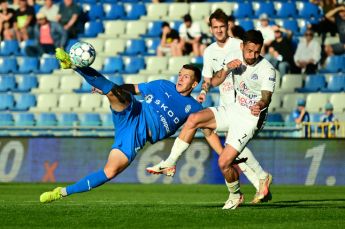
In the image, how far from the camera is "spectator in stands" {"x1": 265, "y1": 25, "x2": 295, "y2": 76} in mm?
24469

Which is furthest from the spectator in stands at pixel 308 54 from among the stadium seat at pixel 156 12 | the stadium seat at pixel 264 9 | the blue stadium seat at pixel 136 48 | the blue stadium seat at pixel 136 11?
the blue stadium seat at pixel 136 11

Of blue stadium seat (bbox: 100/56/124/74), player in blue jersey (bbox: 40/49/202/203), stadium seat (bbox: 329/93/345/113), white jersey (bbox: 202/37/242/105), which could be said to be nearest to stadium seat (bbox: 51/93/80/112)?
blue stadium seat (bbox: 100/56/124/74)

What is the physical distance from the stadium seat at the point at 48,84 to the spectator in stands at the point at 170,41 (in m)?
3.04

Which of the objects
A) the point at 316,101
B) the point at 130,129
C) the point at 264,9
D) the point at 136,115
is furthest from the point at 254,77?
the point at 264,9

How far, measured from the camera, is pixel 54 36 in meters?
27.7

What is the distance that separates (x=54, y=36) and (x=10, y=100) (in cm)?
242

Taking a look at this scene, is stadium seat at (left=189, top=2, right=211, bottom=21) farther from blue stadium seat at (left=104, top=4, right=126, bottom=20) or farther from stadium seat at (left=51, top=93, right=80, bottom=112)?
stadium seat at (left=51, top=93, right=80, bottom=112)

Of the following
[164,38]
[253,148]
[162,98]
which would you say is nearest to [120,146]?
[162,98]

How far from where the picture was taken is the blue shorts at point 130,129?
12422 millimetres

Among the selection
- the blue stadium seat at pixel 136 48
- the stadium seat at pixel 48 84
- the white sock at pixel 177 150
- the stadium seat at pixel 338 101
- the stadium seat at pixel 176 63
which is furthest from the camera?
the blue stadium seat at pixel 136 48

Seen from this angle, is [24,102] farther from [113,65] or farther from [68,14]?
[68,14]

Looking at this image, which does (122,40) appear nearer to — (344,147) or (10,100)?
(10,100)

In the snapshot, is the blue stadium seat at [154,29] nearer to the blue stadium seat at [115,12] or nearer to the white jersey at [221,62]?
the blue stadium seat at [115,12]

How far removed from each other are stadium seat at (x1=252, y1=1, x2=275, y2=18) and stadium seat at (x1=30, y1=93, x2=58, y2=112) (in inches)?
233
